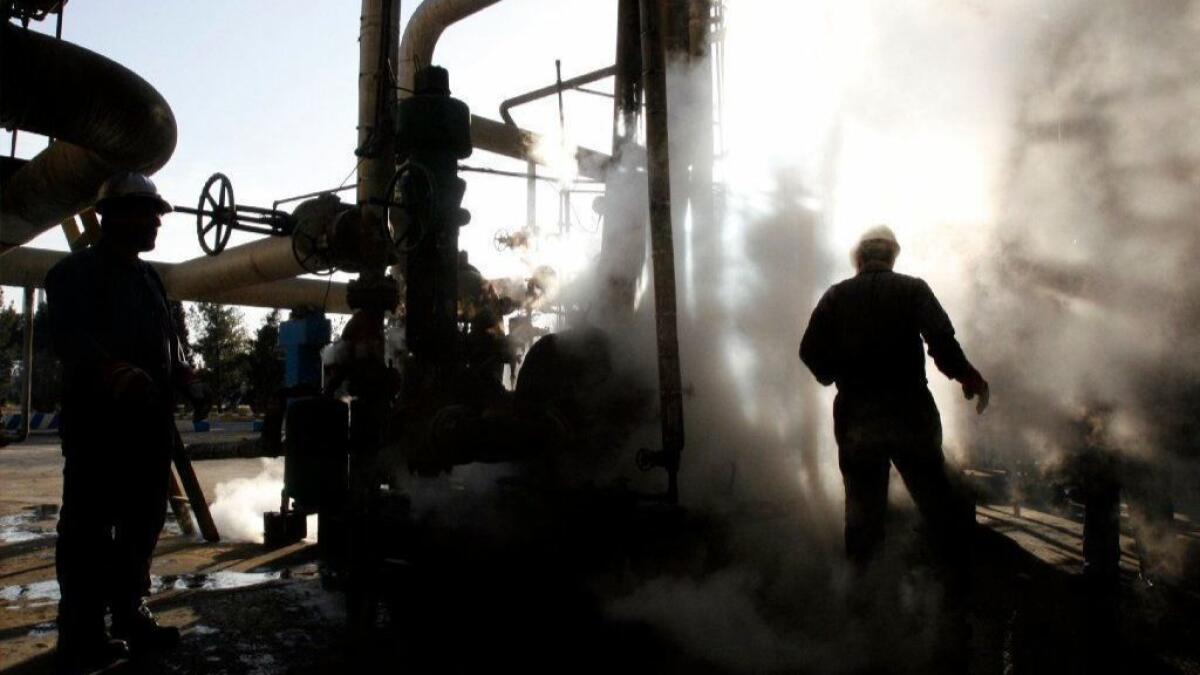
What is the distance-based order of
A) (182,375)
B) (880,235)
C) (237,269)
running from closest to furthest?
(182,375) → (880,235) → (237,269)

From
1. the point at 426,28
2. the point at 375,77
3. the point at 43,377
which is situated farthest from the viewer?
the point at 43,377

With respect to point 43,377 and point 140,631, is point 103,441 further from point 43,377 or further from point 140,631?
point 43,377

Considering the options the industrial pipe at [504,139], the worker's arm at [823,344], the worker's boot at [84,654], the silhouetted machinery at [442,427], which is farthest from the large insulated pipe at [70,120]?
the worker's arm at [823,344]

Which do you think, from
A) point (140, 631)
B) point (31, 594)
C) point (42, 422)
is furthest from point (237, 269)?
point (140, 631)

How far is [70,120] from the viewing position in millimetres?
6496

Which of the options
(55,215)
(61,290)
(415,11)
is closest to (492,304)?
(61,290)

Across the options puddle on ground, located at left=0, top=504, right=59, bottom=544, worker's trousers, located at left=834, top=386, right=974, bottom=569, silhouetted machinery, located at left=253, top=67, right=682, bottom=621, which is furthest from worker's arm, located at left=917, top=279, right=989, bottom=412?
puddle on ground, located at left=0, top=504, right=59, bottom=544

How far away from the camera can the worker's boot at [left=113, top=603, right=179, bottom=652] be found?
3486mm

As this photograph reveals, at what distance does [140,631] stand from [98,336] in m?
1.26

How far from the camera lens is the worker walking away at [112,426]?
316 cm

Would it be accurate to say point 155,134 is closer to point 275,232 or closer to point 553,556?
point 275,232

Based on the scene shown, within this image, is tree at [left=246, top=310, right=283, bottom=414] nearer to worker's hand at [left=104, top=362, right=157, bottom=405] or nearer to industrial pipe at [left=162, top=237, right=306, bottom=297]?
industrial pipe at [left=162, top=237, right=306, bottom=297]

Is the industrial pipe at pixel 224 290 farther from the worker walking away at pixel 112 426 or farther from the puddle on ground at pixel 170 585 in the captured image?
the worker walking away at pixel 112 426

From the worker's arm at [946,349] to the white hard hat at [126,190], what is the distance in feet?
10.9
